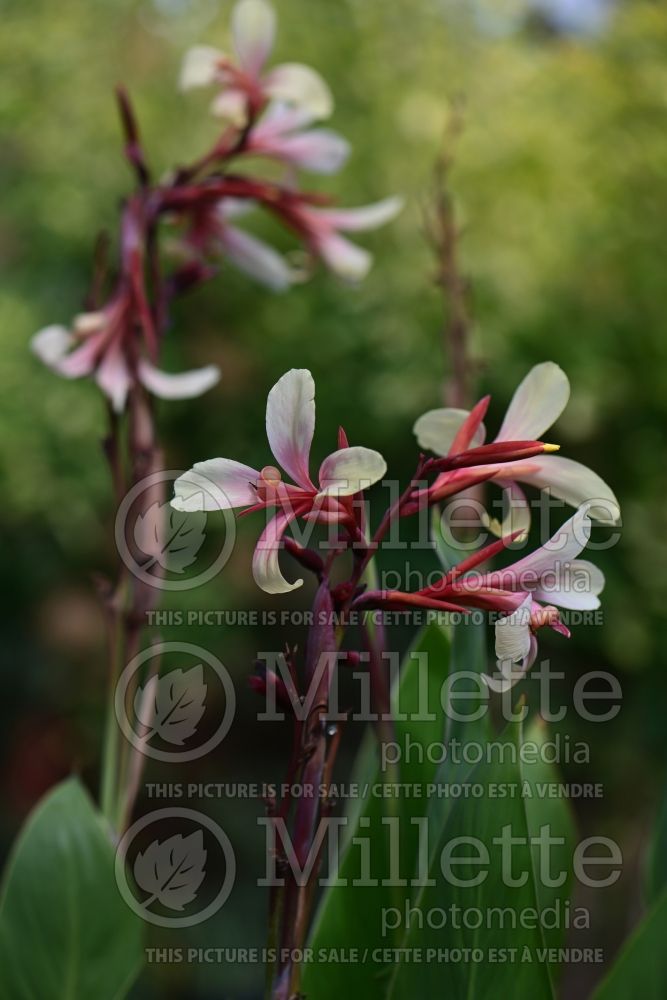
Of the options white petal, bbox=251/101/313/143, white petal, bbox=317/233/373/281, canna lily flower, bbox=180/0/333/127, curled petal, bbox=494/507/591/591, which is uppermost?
canna lily flower, bbox=180/0/333/127

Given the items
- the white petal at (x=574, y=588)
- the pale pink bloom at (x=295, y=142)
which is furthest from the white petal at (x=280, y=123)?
the white petal at (x=574, y=588)

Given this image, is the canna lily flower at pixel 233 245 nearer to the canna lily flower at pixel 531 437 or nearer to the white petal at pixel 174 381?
the white petal at pixel 174 381

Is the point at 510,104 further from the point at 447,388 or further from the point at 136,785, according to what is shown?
the point at 136,785

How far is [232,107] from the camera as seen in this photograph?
0.82 metres

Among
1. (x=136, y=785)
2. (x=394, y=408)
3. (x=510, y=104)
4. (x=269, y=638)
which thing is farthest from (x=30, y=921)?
(x=510, y=104)

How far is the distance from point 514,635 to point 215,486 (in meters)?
0.15

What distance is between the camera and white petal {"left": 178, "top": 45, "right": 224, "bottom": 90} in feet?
2.69

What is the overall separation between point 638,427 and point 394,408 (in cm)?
43

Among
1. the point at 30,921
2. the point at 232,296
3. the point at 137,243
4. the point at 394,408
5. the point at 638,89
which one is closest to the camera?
the point at 30,921

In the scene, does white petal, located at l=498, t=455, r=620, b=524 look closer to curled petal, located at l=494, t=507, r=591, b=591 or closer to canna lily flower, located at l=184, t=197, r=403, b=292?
curled petal, located at l=494, t=507, r=591, b=591

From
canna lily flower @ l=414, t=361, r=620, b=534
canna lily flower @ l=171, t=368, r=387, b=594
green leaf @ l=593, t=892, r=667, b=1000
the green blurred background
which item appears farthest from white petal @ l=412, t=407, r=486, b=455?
the green blurred background

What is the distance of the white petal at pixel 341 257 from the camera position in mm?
876

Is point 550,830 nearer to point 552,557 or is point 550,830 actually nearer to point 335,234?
point 552,557

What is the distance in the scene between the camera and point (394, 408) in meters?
1.60
